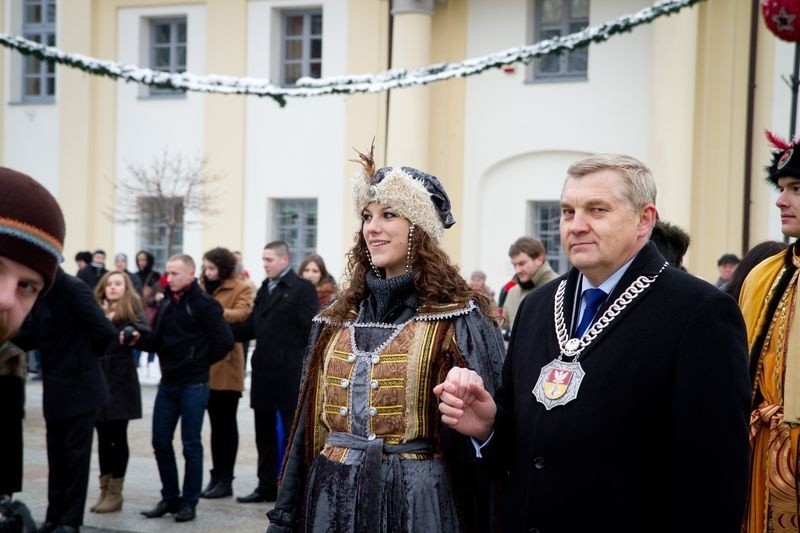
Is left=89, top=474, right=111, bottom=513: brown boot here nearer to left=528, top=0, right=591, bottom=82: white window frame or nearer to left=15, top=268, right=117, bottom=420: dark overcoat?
left=15, top=268, right=117, bottom=420: dark overcoat

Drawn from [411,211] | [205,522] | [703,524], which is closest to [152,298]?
[205,522]

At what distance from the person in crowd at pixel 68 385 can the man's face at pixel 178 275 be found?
42.4 inches

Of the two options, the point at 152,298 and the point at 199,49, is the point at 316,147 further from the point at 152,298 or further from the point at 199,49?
the point at 152,298

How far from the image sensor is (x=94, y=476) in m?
10.3

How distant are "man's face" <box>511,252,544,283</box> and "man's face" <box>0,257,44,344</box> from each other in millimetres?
7694

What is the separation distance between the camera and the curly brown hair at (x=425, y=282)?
464 cm

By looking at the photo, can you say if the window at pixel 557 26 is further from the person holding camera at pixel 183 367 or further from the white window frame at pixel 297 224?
the person holding camera at pixel 183 367

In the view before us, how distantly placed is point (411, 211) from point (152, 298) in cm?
1394

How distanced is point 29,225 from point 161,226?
21611mm

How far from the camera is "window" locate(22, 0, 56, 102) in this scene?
80.7 ft

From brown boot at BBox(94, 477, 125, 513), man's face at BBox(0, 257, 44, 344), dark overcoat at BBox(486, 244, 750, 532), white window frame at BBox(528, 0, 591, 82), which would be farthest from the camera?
white window frame at BBox(528, 0, 591, 82)

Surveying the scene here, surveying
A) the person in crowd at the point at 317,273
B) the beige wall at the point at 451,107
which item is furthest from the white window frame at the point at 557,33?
the person in crowd at the point at 317,273

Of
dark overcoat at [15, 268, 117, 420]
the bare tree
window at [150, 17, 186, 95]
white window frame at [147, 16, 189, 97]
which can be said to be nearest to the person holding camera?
dark overcoat at [15, 268, 117, 420]

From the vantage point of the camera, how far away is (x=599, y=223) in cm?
345
